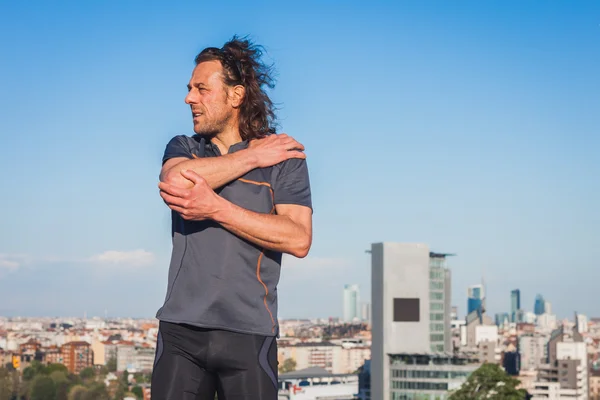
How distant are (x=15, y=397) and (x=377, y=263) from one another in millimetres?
22823

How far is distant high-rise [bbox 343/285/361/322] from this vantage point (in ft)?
555

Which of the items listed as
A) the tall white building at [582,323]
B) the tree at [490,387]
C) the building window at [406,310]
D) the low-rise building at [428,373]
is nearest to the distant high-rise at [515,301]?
the tall white building at [582,323]

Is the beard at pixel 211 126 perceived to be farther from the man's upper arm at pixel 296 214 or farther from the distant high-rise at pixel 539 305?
the distant high-rise at pixel 539 305

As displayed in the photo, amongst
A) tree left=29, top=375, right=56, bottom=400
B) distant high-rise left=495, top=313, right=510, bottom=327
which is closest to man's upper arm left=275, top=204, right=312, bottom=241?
tree left=29, top=375, right=56, bottom=400

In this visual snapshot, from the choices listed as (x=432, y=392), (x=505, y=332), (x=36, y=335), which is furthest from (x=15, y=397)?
(x=505, y=332)

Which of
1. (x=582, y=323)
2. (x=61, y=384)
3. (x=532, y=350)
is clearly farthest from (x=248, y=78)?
(x=582, y=323)

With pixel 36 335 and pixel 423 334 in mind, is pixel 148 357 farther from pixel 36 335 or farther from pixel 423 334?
pixel 423 334

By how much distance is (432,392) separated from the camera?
47875mm

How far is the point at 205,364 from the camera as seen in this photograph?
212 cm

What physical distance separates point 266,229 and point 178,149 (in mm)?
291

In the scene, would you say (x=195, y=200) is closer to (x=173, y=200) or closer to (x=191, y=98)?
(x=173, y=200)

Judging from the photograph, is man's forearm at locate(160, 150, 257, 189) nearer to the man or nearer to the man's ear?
the man

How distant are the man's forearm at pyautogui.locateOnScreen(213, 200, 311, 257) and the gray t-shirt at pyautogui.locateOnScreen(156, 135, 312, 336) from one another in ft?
0.13

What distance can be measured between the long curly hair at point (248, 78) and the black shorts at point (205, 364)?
47cm
